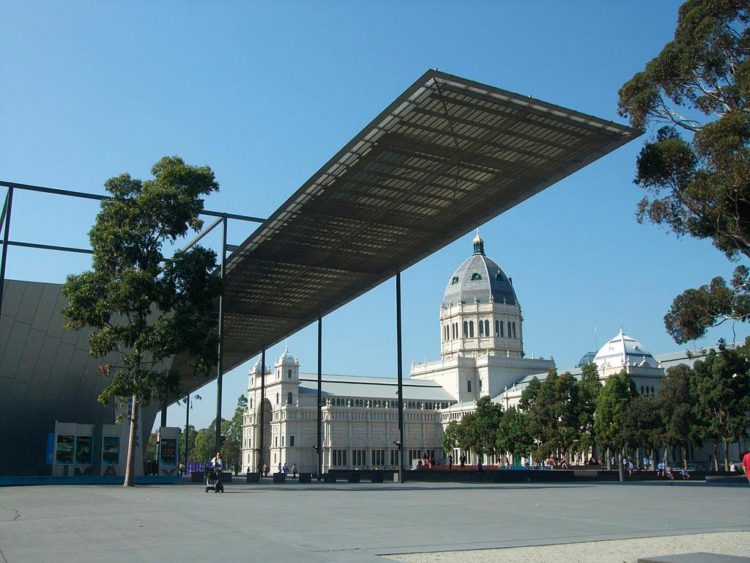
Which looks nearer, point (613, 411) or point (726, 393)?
point (726, 393)

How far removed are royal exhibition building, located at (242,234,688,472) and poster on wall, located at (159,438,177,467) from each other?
7370 centimetres

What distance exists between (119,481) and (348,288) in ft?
65.7

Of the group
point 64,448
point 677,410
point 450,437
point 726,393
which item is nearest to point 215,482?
point 64,448

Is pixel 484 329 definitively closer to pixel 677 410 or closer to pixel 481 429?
pixel 481 429

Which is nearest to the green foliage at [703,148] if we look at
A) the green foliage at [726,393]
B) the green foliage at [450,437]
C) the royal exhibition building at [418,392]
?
the green foliage at [726,393]

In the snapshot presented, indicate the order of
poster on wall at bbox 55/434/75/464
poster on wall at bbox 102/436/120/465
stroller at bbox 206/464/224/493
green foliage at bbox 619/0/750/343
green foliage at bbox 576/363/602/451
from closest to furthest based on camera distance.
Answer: green foliage at bbox 619/0/750/343
stroller at bbox 206/464/224/493
poster on wall at bbox 55/434/75/464
poster on wall at bbox 102/436/120/465
green foliage at bbox 576/363/602/451

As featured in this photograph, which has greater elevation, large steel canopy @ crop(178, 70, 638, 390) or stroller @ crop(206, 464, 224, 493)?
large steel canopy @ crop(178, 70, 638, 390)

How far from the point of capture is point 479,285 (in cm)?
12762

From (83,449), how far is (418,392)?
91858 millimetres

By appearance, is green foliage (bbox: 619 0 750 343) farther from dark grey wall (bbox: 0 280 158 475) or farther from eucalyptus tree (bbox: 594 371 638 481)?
eucalyptus tree (bbox: 594 371 638 481)

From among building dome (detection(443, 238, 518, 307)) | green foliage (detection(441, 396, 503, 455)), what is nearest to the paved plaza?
green foliage (detection(441, 396, 503, 455))

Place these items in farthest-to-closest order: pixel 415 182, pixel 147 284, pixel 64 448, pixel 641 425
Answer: pixel 641 425
pixel 64 448
pixel 415 182
pixel 147 284

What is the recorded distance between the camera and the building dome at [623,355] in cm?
9531

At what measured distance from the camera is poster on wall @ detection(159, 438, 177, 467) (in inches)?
1544
